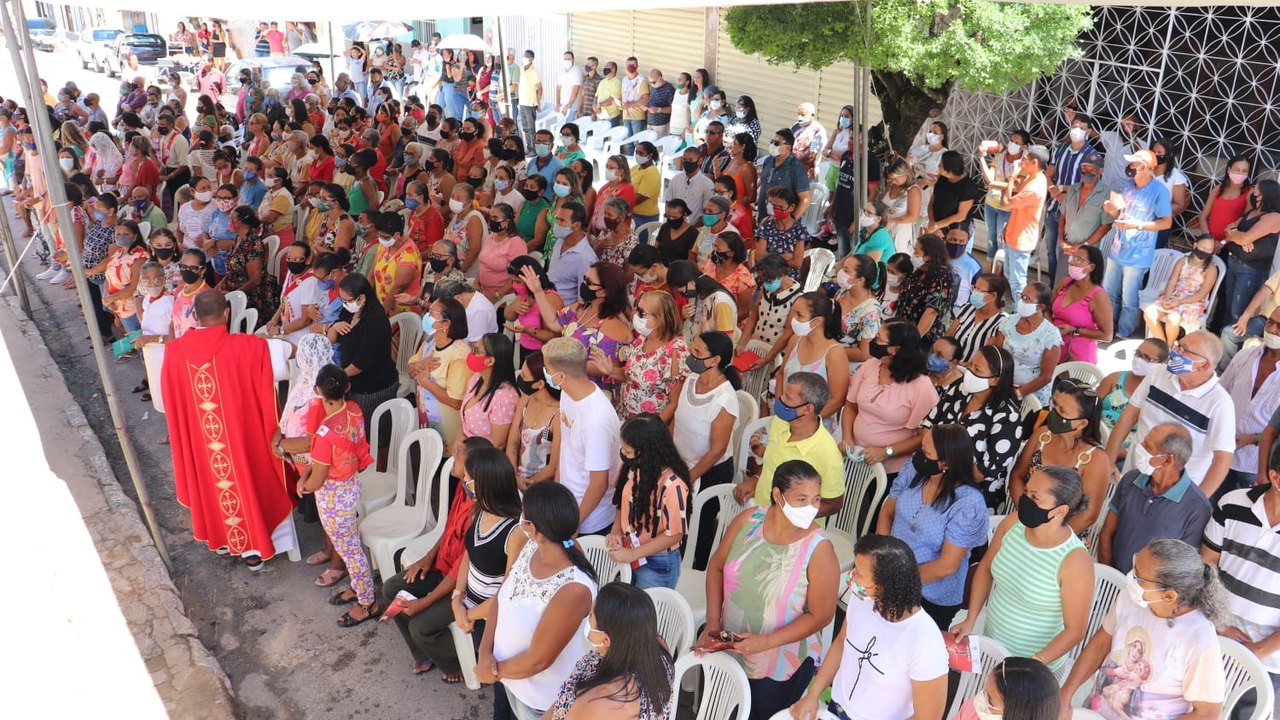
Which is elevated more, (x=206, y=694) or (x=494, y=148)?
(x=494, y=148)

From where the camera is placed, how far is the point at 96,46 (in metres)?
29.3

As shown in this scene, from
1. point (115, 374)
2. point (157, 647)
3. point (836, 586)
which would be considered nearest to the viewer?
point (836, 586)

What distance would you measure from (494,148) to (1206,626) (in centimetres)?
811

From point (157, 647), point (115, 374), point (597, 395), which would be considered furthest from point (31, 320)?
point (597, 395)

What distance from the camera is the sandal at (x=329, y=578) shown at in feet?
17.3

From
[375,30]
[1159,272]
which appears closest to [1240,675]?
[1159,272]

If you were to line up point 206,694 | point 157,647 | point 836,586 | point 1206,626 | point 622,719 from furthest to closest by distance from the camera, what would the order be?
point 157,647 → point 206,694 → point 836,586 → point 1206,626 → point 622,719

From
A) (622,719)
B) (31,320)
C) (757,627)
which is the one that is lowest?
(31,320)

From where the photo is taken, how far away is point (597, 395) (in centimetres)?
417

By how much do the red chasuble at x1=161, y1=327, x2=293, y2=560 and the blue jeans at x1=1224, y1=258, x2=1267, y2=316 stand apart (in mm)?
→ 6582

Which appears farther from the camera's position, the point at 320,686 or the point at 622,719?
the point at 320,686

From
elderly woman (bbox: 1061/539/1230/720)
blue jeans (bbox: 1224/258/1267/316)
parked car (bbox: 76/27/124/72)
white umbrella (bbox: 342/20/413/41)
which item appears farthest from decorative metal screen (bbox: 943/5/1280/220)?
parked car (bbox: 76/27/124/72)

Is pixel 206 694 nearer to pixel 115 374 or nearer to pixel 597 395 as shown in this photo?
pixel 597 395

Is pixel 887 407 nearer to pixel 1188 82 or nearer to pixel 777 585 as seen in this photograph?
pixel 777 585
